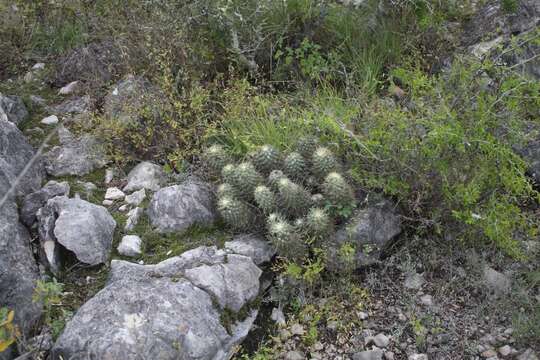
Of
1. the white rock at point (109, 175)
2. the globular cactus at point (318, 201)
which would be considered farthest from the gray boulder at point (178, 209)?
the globular cactus at point (318, 201)

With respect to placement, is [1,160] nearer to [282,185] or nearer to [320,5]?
[282,185]

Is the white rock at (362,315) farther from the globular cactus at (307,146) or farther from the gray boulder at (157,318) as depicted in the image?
the globular cactus at (307,146)

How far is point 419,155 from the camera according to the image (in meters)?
3.50

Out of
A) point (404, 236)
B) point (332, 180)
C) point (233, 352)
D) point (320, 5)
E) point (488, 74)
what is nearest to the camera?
point (233, 352)

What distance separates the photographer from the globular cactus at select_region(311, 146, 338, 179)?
3.51 metres

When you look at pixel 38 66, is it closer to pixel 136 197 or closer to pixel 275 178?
pixel 136 197

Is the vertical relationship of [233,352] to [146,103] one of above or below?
below

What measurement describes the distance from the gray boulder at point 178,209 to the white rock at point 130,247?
0.17m

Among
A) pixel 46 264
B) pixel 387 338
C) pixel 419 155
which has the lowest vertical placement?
pixel 387 338

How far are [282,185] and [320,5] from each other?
2.05m

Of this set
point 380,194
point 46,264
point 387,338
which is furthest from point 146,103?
point 387,338

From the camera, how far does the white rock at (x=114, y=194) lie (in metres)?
3.87

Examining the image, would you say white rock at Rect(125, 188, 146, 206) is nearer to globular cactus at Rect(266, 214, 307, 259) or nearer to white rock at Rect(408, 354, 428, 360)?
globular cactus at Rect(266, 214, 307, 259)

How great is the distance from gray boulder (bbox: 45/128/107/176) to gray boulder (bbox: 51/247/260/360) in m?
1.04
